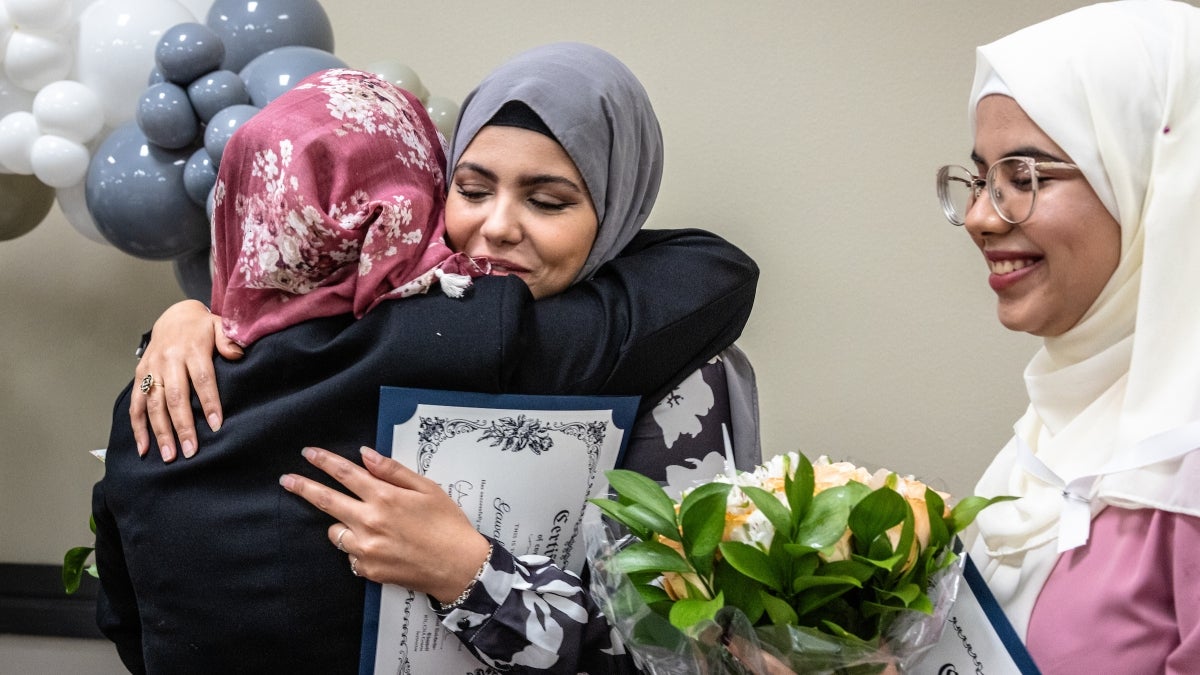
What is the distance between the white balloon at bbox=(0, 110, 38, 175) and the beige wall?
821 millimetres

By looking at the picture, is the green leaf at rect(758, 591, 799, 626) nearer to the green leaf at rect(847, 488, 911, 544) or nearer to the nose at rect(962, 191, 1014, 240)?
the green leaf at rect(847, 488, 911, 544)

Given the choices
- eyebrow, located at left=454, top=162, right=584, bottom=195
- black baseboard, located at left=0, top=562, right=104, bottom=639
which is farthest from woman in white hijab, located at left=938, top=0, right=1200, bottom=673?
black baseboard, located at left=0, top=562, right=104, bottom=639

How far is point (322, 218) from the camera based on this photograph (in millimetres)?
1216

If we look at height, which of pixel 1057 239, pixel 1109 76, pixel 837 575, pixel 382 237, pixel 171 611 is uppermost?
pixel 1109 76

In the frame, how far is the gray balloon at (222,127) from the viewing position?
1680 millimetres

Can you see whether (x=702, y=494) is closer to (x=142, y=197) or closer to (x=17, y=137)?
(x=142, y=197)

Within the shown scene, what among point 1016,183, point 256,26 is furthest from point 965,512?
point 256,26

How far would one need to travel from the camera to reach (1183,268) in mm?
1081

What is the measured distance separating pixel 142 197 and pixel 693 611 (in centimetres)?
133

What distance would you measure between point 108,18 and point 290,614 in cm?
125

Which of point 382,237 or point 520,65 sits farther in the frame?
point 520,65

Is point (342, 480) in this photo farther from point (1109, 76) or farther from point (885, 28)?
point (885, 28)

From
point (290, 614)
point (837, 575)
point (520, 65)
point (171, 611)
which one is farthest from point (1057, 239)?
point (171, 611)

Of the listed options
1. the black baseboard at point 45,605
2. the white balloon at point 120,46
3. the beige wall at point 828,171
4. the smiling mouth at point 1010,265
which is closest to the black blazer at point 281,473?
the smiling mouth at point 1010,265
